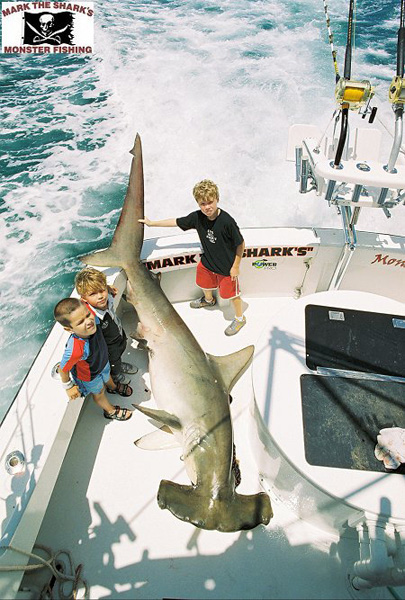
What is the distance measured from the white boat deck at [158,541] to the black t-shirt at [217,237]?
1.08 metres

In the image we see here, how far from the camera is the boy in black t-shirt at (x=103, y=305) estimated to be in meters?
2.03

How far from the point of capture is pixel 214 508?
5.84ft

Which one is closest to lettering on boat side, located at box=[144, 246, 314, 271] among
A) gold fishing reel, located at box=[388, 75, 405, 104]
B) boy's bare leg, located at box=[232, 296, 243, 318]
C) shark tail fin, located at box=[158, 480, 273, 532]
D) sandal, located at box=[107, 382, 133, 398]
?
boy's bare leg, located at box=[232, 296, 243, 318]

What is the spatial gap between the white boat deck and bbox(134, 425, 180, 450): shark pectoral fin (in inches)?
4.0

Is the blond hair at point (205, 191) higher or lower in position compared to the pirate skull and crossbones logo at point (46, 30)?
lower

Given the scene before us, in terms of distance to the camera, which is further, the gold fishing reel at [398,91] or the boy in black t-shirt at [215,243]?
the boy in black t-shirt at [215,243]

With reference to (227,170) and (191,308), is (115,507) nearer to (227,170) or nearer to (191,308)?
(191,308)

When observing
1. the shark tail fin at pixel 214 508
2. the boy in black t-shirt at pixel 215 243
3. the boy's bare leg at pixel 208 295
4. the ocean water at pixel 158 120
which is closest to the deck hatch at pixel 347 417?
the shark tail fin at pixel 214 508

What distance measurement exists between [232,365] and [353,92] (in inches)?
65.1

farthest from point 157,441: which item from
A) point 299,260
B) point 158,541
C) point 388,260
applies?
point 388,260

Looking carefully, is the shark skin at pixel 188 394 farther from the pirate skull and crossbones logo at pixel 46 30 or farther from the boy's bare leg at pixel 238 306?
the pirate skull and crossbones logo at pixel 46 30

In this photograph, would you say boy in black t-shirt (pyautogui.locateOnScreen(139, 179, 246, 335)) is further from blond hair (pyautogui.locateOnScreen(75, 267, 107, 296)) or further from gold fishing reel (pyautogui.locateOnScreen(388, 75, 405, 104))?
gold fishing reel (pyautogui.locateOnScreen(388, 75, 405, 104))

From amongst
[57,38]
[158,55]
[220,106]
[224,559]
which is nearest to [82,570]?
[224,559]

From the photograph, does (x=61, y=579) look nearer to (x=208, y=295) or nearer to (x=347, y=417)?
(x=347, y=417)
